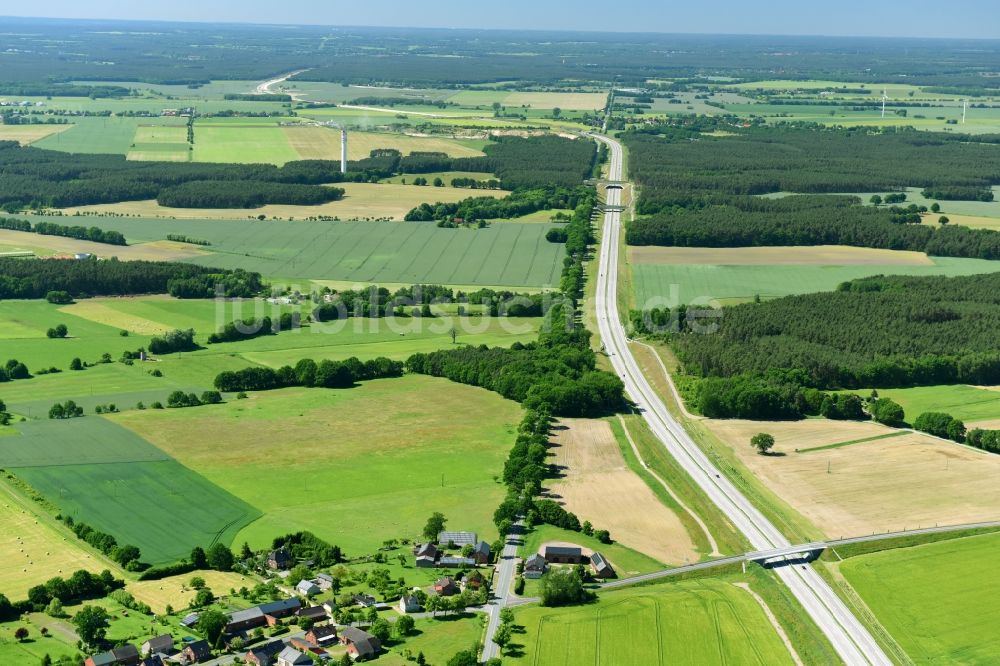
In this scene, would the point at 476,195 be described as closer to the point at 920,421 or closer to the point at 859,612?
the point at 920,421

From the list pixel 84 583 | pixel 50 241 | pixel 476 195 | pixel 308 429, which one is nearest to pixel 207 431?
pixel 308 429

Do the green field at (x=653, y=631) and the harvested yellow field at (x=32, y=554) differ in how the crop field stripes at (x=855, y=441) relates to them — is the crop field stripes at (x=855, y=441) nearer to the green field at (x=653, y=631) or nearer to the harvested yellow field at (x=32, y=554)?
the green field at (x=653, y=631)

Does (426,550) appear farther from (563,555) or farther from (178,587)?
(178,587)

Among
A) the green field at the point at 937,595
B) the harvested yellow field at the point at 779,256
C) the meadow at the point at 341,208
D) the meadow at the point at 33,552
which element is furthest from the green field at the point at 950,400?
the meadow at the point at 341,208

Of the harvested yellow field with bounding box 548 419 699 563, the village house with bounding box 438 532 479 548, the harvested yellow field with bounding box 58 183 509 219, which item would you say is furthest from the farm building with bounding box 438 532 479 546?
the harvested yellow field with bounding box 58 183 509 219

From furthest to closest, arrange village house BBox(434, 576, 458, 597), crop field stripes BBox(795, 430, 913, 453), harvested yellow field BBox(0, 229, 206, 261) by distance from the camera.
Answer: harvested yellow field BBox(0, 229, 206, 261)
crop field stripes BBox(795, 430, 913, 453)
village house BBox(434, 576, 458, 597)

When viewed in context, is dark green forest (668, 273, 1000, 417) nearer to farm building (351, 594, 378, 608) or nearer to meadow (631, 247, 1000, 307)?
meadow (631, 247, 1000, 307)
